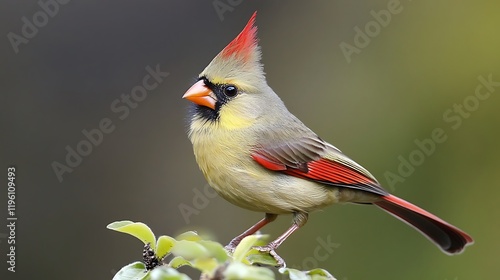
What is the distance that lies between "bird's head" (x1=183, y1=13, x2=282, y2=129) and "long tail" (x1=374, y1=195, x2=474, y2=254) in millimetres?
771

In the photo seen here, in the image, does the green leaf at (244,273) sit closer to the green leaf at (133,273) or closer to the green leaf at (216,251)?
the green leaf at (216,251)

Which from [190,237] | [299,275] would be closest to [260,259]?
[190,237]

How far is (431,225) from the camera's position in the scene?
3070mm

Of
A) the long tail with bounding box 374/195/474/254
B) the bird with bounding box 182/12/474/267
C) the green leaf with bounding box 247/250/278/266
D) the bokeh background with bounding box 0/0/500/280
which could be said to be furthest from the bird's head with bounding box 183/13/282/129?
the bokeh background with bounding box 0/0/500/280

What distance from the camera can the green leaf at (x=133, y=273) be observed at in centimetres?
147

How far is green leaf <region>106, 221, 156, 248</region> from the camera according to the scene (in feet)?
4.95

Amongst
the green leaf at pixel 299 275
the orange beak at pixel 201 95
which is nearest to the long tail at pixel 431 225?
the orange beak at pixel 201 95

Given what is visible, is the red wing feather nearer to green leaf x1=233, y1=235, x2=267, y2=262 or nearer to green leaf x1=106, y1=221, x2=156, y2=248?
green leaf x1=106, y1=221, x2=156, y2=248

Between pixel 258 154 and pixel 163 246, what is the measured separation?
1187 millimetres

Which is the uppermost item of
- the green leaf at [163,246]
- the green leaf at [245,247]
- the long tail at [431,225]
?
the green leaf at [163,246]

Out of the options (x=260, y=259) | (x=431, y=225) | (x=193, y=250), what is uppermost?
(x=193, y=250)

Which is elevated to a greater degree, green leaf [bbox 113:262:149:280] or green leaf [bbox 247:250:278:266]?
green leaf [bbox 113:262:149:280]

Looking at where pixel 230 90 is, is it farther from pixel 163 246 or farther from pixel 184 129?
pixel 184 129

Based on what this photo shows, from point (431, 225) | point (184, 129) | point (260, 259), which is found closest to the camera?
point (260, 259)
